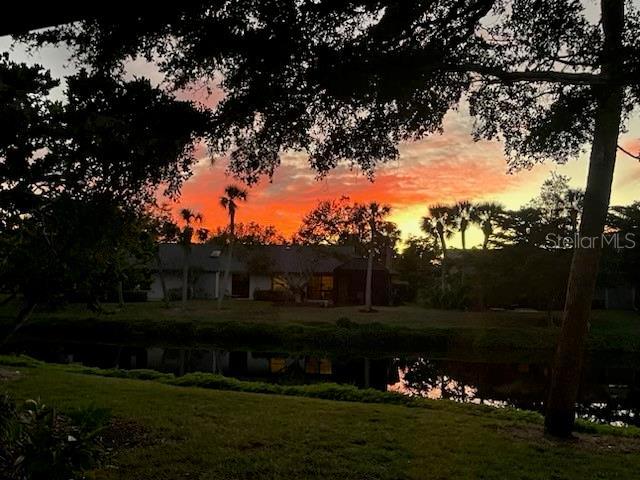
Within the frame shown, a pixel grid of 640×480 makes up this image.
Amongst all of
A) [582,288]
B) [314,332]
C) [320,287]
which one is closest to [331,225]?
[320,287]

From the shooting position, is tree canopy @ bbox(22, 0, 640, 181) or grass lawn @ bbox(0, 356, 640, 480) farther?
grass lawn @ bbox(0, 356, 640, 480)

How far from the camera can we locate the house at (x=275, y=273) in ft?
153

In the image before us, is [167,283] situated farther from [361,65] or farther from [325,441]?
[361,65]

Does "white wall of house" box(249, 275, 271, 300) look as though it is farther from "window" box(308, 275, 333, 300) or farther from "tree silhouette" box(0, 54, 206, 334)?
"tree silhouette" box(0, 54, 206, 334)

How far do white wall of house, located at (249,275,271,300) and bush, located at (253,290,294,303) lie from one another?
232cm

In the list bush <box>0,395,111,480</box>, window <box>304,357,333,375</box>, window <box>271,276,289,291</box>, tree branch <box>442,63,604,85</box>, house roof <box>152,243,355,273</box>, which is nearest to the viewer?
bush <box>0,395,111,480</box>

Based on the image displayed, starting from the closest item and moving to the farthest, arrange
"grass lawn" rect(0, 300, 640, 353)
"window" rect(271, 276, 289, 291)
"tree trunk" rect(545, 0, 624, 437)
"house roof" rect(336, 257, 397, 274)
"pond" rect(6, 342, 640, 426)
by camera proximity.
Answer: "tree trunk" rect(545, 0, 624, 437), "pond" rect(6, 342, 640, 426), "grass lawn" rect(0, 300, 640, 353), "window" rect(271, 276, 289, 291), "house roof" rect(336, 257, 397, 274)

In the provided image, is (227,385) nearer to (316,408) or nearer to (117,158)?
(316,408)

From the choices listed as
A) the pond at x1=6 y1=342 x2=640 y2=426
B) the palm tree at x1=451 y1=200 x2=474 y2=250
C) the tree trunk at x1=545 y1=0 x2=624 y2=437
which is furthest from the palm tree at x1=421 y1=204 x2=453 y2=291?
the tree trunk at x1=545 y1=0 x2=624 y2=437

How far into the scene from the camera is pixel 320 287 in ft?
160

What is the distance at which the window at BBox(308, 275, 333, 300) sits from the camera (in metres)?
48.2

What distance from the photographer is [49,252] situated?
17.0ft

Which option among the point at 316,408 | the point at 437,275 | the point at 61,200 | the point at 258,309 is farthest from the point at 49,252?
the point at 437,275

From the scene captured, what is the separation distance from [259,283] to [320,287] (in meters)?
5.69
